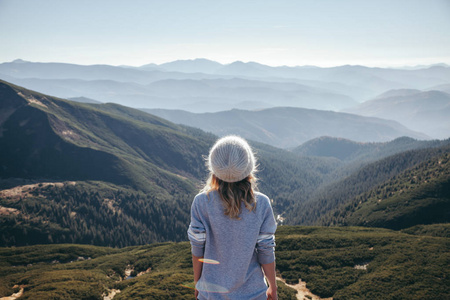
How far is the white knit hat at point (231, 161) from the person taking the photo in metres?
5.97

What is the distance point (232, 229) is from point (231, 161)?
1.70 meters

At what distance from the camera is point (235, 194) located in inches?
238

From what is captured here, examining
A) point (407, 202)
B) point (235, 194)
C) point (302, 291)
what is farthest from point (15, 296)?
point (407, 202)

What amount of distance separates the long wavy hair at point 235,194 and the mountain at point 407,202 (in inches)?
5818

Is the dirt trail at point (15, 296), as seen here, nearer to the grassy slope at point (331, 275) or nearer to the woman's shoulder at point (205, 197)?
the grassy slope at point (331, 275)

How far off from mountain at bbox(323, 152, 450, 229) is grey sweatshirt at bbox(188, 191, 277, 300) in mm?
146959

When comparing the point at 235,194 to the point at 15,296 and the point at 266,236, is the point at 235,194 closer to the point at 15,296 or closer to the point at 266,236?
the point at 266,236

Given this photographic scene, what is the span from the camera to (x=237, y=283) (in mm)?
6383

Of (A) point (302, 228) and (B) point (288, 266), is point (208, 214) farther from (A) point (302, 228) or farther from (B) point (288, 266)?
(A) point (302, 228)

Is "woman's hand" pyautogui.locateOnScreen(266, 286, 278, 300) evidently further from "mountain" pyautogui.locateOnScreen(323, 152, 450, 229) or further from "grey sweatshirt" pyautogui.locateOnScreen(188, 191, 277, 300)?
"mountain" pyautogui.locateOnScreen(323, 152, 450, 229)

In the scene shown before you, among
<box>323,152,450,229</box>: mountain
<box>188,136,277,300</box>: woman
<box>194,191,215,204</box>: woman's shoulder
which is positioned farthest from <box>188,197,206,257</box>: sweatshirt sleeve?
<box>323,152,450,229</box>: mountain

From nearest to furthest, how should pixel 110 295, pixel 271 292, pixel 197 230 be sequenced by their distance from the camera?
pixel 197 230, pixel 271 292, pixel 110 295

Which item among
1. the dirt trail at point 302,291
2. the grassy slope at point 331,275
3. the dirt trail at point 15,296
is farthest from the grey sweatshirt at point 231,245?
the dirt trail at point 15,296

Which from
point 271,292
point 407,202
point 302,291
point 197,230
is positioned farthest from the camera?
point 407,202
